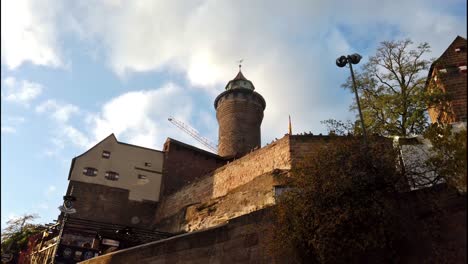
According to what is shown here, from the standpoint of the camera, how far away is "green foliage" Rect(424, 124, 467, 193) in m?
7.93

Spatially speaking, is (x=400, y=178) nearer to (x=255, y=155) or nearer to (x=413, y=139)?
(x=413, y=139)

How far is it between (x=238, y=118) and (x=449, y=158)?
32078 mm

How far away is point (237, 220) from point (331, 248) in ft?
11.3

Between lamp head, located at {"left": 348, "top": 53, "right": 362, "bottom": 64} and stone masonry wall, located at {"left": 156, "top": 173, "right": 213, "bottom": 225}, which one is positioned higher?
stone masonry wall, located at {"left": 156, "top": 173, "right": 213, "bottom": 225}

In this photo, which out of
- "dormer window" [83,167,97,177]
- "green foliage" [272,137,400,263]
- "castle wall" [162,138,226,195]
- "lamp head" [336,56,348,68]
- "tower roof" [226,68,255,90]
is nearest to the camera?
"green foliage" [272,137,400,263]

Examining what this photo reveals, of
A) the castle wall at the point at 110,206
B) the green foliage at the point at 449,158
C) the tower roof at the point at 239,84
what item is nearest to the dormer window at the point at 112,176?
the castle wall at the point at 110,206

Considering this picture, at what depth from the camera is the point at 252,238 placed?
10.8 meters

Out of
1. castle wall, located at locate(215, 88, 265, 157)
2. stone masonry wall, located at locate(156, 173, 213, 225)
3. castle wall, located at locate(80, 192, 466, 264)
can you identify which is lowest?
castle wall, located at locate(80, 192, 466, 264)

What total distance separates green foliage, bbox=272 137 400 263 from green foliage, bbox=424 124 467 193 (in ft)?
3.18

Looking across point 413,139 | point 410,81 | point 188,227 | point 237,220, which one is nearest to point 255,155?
point 188,227

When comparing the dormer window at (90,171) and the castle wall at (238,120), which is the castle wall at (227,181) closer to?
the dormer window at (90,171)

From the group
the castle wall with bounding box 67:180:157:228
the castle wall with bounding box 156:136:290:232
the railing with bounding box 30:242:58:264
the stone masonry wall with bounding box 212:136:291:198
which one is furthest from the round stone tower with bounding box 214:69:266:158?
the railing with bounding box 30:242:58:264

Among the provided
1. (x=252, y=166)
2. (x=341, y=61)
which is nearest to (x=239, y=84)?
(x=252, y=166)

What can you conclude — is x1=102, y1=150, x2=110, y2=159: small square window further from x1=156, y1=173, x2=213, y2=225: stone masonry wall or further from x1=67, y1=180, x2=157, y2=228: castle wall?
x1=156, y1=173, x2=213, y2=225: stone masonry wall
